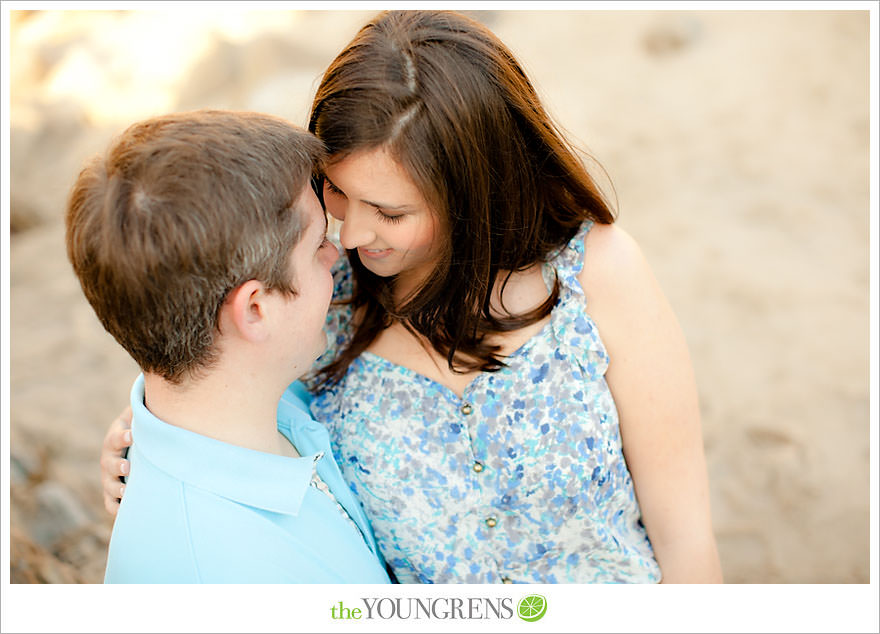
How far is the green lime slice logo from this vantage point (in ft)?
5.18

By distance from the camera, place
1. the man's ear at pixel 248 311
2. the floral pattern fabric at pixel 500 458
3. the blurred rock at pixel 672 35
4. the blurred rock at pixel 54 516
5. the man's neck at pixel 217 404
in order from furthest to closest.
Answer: the blurred rock at pixel 672 35 < the blurred rock at pixel 54 516 < the floral pattern fabric at pixel 500 458 < the man's neck at pixel 217 404 < the man's ear at pixel 248 311

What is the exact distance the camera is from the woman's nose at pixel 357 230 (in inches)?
66.3

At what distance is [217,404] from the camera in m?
1.56

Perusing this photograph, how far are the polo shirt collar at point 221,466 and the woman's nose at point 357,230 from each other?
492 mm

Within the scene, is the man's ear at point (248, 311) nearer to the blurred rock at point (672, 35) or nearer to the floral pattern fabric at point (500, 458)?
the floral pattern fabric at point (500, 458)

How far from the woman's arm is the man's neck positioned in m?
0.80

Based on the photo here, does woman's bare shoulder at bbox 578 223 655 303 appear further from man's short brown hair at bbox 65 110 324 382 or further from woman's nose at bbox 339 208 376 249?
man's short brown hair at bbox 65 110 324 382

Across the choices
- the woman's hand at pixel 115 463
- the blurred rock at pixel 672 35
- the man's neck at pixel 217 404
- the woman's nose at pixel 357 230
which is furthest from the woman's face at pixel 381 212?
the blurred rock at pixel 672 35

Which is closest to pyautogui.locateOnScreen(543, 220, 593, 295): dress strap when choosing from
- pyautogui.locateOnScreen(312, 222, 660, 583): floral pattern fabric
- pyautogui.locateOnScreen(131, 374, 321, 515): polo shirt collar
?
pyautogui.locateOnScreen(312, 222, 660, 583): floral pattern fabric

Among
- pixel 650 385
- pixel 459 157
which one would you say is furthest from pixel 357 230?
Result: pixel 650 385

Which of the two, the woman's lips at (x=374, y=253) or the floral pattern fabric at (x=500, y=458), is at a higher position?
the woman's lips at (x=374, y=253)

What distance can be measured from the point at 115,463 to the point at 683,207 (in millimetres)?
3735

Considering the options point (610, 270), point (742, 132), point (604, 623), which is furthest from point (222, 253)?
point (742, 132)

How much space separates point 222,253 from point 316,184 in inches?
14.4
